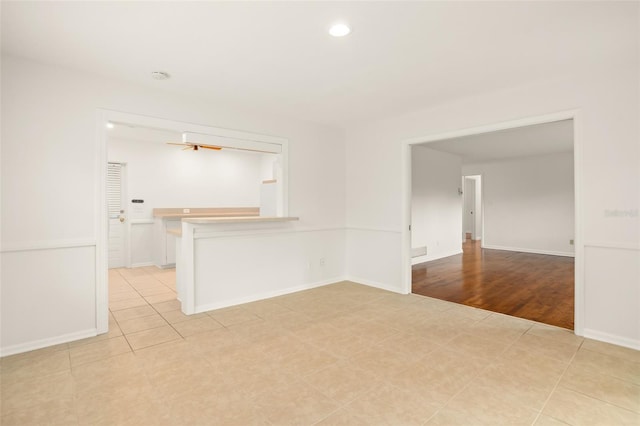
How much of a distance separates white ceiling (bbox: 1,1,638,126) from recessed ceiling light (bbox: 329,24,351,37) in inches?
2.7

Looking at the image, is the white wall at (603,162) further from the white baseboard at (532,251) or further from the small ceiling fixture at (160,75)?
the white baseboard at (532,251)

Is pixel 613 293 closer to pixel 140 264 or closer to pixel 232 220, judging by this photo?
pixel 232 220

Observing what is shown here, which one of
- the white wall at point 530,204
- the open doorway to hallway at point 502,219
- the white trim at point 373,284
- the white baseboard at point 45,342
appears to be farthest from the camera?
the white wall at point 530,204

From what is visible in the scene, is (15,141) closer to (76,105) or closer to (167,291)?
(76,105)

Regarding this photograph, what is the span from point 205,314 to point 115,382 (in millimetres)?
1453

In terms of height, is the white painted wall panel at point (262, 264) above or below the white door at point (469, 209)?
below

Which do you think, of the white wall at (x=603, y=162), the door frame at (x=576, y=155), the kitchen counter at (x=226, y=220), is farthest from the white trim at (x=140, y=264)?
the white wall at (x=603, y=162)

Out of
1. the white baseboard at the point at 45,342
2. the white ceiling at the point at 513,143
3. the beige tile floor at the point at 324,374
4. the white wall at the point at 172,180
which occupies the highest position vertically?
the white ceiling at the point at 513,143

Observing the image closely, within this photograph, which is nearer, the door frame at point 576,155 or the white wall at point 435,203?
the door frame at point 576,155

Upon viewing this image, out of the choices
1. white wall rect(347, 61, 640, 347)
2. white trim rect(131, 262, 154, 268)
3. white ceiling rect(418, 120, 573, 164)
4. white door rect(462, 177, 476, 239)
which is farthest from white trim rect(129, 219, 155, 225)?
white door rect(462, 177, 476, 239)

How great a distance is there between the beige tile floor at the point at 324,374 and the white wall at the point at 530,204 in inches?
231

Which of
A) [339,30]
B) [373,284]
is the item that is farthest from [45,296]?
[373,284]

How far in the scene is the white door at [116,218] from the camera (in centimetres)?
662

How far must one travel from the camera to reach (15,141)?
281 centimetres
